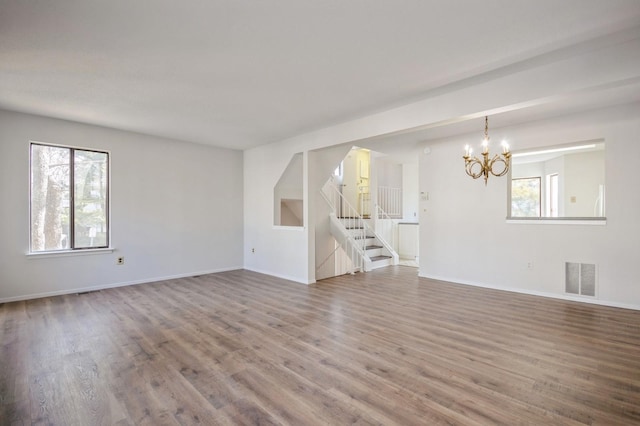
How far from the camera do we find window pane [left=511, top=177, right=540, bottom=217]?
755 centimetres

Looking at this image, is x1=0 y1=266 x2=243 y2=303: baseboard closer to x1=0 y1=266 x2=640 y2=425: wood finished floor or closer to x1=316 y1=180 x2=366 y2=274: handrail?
x1=0 y1=266 x2=640 y2=425: wood finished floor

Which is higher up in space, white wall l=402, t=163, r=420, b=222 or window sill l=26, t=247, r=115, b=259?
white wall l=402, t=163, r=420, b=222

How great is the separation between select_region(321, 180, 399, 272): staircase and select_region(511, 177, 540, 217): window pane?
3.42 meters

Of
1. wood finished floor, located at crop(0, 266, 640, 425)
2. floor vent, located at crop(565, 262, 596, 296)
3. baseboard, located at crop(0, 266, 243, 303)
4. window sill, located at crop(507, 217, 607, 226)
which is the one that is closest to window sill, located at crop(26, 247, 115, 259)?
baseboard, located at crop(0, 266, 243, 303)

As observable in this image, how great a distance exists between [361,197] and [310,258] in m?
3.69

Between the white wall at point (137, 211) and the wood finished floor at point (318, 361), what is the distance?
2.31ft

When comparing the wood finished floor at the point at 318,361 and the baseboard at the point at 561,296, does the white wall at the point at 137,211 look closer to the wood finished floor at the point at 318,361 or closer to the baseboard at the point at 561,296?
the wood finished floor at the point at 318,361

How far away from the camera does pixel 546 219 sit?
462 cm

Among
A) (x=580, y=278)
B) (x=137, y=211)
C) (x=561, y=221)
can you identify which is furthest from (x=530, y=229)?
(x=137, y=211)

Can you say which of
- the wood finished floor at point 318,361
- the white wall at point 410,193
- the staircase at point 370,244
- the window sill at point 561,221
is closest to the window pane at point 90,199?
the wood finished floor at point 318,361

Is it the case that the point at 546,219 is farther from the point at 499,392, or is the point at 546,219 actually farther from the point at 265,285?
the point at 265,285

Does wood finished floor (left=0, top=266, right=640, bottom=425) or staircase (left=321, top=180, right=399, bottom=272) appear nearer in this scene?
wood finished floor (left=0, top=266, right=640, bottom=425)

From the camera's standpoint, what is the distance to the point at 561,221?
447 centimetres

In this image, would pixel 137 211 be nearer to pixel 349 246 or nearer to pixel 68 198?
pixel 68 198
